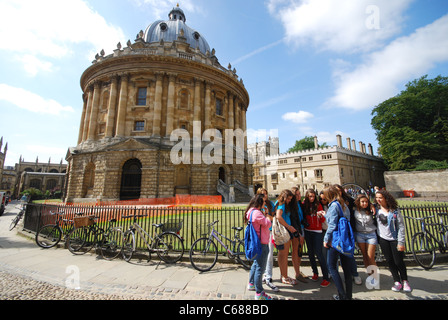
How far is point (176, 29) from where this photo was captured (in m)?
30.8

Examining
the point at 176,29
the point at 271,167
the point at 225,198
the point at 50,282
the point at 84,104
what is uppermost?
the point at 176,29

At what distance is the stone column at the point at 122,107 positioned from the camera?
21.3 meters

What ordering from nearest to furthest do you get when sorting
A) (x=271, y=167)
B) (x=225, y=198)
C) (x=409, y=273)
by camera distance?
(x=409, y=273)
(x=225, y=198)
(x=271, y=167)

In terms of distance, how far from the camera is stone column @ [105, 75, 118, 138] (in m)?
21.5

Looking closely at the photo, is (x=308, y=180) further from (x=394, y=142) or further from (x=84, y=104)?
(x=84, y=104)

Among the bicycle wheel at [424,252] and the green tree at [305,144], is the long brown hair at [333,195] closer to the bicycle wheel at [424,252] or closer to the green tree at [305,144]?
the bicycle wheel at [424,252]

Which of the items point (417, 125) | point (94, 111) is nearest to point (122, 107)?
point (94, 111)

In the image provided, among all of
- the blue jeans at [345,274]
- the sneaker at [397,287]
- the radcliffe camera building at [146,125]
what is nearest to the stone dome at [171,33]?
the radcliffe camera building at [146,125]

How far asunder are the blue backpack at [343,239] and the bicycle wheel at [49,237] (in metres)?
8.61

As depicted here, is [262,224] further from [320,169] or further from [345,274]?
[320,169]

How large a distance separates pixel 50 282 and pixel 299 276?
18.3 feet

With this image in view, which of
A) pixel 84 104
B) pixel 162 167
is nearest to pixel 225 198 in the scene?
pixel 162 167

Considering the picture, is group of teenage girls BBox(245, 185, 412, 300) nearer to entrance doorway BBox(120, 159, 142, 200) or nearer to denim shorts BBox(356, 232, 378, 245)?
denim shorts BBox(356, 232, 378, 245)

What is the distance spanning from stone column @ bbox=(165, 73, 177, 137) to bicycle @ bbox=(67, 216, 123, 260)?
50.8 feet
